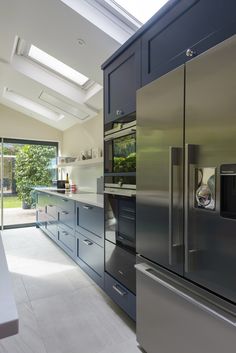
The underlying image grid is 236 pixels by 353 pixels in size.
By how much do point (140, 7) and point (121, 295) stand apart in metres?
2.52

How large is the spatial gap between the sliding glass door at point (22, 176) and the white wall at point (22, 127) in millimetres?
150

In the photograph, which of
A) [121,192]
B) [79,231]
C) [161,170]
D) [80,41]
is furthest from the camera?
[79,231]

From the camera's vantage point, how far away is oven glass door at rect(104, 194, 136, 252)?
1855 mm

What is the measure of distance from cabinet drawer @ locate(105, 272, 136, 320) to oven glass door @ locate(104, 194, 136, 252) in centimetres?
35

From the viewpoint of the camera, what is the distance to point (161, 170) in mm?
1429

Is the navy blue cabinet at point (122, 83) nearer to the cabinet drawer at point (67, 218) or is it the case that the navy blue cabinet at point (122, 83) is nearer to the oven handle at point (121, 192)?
the oven handle at point (121, 192)

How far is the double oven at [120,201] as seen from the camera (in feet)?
6.07

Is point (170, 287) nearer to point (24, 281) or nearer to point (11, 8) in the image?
point (24, 281)

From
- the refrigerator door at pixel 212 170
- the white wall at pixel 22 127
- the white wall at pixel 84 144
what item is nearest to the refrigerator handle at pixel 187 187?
the refrigerator door at pixel 212 170

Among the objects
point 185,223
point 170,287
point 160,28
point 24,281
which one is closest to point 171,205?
point 185,223

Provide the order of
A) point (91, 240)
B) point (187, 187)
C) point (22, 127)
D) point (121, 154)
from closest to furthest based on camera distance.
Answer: point (187, 187) → point (121, 154) → point (91, 240) → point (22, 127)

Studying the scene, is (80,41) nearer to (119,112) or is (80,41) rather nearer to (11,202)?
(119,112)

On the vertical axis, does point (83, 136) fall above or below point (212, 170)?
above

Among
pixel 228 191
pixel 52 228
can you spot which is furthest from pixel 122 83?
pixel 52 228
